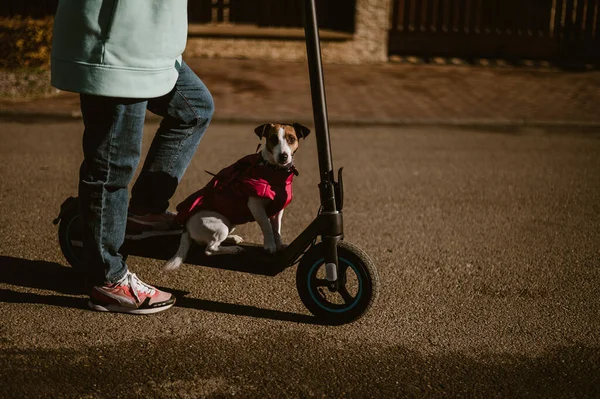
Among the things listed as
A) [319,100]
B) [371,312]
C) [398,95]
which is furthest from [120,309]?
[398,95]

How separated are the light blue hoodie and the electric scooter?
621mm

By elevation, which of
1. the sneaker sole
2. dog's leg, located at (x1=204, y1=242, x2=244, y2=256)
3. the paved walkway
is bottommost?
the paved walkway

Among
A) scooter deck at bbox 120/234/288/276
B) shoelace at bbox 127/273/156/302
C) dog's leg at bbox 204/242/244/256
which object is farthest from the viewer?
dog's leg at bbox 204/242/244/256

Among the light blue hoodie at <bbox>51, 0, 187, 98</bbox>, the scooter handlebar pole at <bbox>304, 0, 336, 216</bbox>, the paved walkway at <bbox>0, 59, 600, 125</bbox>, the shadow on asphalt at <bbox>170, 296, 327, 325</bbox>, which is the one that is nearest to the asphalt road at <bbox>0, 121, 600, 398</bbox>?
the shadow on asphalt at <bbox>170, 296, 327, 325</bbox>

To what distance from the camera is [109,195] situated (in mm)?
3336

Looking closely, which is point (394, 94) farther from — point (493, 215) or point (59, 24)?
point (59, 24)

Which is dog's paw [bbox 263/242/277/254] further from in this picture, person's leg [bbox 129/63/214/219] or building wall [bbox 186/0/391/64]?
building wall [bbox 186/0/391/64]

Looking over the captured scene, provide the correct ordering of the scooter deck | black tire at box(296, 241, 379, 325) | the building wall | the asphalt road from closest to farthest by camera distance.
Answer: the asphalt road → black tire at box(296, 241, 379, 325) → the scooter deck → the building wall

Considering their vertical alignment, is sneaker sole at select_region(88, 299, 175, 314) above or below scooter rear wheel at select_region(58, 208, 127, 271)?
below

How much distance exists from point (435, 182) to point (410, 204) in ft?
2.40

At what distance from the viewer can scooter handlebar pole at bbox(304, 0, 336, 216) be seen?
3.26 meters

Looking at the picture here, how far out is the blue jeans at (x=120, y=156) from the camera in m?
3.23

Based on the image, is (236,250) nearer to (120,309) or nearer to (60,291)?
(120,309)

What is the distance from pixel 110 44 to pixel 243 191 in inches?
38.5
